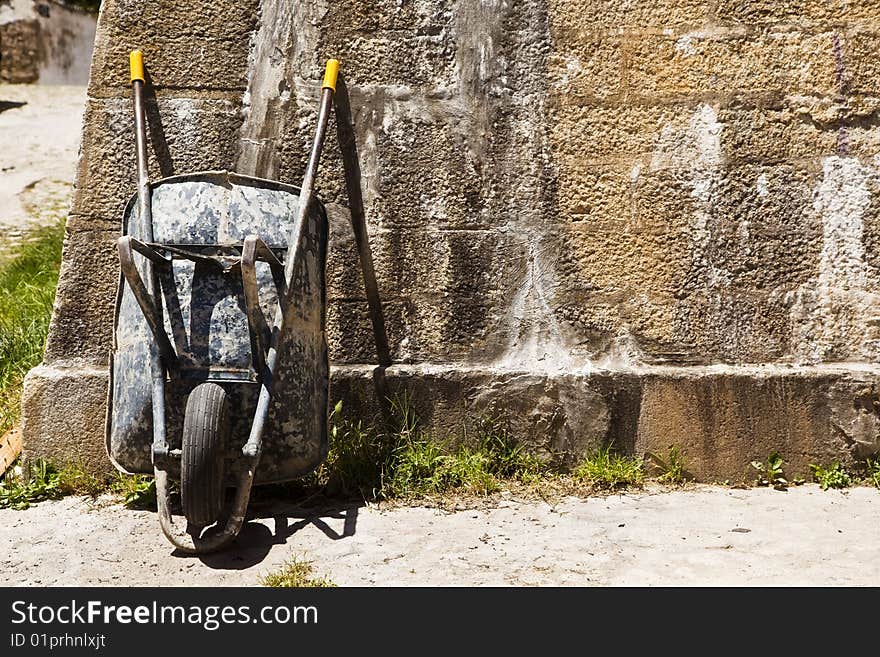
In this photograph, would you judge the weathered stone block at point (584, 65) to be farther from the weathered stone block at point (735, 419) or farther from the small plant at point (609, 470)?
the small plant at point (609, 470)

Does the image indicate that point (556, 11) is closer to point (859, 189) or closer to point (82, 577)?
point (859, 189)

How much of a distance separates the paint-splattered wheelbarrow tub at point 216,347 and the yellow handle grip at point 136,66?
11.2 inches

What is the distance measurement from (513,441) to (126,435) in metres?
1.47

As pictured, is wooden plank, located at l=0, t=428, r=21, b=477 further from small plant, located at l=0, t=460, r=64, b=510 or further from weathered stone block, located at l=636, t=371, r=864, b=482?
weathered stone block, located at l=636, t=371, r=864, b=482

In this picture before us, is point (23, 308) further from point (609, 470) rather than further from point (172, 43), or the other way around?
point (609, 470)

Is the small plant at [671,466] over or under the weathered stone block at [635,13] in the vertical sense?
under

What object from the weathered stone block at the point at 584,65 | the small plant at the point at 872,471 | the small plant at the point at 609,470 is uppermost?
the weathered stone block at the point at 584,65

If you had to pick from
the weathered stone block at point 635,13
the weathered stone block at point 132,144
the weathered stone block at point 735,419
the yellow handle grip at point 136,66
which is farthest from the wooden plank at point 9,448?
the weathered stone block at point 635,13

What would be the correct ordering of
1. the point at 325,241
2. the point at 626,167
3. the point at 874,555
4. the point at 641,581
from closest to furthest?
the point at 641,581
the point at 874,555
the point at 325,241
the point at 626,167

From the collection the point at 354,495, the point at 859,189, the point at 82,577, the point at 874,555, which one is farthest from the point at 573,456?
the point at 82,577

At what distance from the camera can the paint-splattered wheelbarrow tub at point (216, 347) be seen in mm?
2953

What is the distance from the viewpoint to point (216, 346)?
3.08m

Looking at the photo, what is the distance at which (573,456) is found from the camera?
370 cm

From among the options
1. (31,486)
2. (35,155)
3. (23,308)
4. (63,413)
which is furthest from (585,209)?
(35,155)
